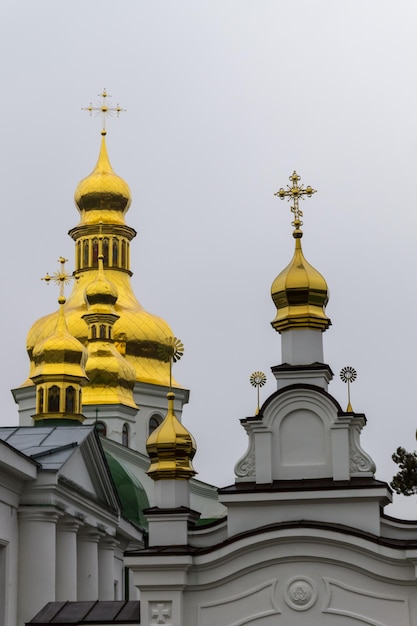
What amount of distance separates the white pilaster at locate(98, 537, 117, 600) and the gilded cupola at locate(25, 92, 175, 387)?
17898 mm

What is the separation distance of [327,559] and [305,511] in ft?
2.52

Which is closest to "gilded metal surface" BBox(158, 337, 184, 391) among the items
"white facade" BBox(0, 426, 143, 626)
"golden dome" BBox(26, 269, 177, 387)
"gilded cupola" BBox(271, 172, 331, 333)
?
"golden dome" BBox(26, 269, 177, 387)

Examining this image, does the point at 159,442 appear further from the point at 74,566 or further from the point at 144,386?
the point at 144,386

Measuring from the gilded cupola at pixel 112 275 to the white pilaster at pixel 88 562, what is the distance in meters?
19.3

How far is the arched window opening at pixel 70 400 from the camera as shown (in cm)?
3791

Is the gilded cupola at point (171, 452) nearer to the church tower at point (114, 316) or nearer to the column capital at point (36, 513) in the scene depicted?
the column capital at point (36, 513)

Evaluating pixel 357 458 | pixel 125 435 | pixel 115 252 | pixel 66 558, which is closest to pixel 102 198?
pixel 115 252

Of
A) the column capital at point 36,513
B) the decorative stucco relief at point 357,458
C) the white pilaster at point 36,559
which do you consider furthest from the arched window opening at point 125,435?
the decorative stucco relief at point 357,458

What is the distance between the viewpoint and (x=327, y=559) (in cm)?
2030

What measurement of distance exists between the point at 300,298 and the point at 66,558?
408 inches

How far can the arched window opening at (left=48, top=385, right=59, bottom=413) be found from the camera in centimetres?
3775

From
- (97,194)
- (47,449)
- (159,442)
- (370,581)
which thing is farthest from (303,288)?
(97,194)

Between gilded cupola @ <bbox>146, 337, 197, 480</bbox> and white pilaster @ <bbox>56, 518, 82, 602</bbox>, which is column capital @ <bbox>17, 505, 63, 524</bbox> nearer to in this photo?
white pilaster @ <bbox>56, 518, 82, 602</bbox>

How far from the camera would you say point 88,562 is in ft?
107
